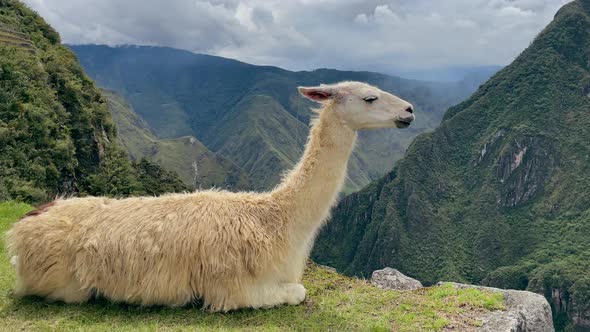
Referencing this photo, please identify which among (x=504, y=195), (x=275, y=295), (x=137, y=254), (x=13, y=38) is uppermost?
(x=13, y=38)

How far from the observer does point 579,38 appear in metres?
154

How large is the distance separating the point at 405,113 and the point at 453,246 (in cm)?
13609

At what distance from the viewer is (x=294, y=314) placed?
4.49 metres

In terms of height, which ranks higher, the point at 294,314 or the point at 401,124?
the point at 401,124

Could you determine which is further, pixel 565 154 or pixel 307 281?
pixel 565 154

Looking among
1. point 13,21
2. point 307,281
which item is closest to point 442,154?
point 13,21

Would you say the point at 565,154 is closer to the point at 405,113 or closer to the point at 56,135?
the point at 56,135

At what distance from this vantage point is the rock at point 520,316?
4.35 m

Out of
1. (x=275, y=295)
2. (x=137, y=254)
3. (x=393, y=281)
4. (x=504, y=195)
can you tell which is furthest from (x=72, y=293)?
(x=504, y=195)

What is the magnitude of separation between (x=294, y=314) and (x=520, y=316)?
7.95 ft

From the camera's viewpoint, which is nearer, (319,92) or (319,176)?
(319,176)

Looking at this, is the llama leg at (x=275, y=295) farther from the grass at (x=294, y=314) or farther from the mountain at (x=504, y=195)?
the mountain at (x=504, y=195)

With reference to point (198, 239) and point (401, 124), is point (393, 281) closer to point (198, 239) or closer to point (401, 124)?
point (401, 124)

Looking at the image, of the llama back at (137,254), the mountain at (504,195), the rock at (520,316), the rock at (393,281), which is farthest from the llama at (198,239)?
the mountain at (504,195)
